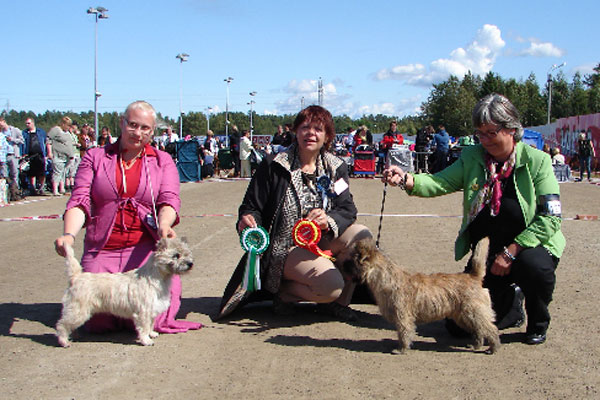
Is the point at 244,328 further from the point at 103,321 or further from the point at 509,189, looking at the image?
the point at 509,189

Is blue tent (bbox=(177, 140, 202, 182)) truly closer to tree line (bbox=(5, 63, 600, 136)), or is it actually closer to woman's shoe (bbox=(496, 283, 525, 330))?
woman's shoe (bbox=(496, 283, 525, 330))

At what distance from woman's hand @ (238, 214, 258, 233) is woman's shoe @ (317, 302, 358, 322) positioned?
0.94 metres

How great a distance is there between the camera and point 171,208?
425 centimetres

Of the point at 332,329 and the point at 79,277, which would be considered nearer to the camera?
the point at 79,277

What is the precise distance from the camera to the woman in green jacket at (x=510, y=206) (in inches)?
146

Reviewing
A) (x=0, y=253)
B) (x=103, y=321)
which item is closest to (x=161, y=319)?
(x=103, y=321)

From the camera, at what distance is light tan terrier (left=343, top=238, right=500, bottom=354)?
141 inches

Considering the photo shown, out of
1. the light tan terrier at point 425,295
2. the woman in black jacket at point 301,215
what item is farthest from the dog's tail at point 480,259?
the woman in black jacket at point 301,215

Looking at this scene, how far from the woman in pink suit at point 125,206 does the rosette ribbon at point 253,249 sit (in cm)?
50

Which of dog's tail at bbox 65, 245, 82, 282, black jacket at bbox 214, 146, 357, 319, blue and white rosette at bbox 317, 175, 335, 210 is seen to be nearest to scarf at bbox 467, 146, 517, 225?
black jacket at bbox 214, 146, 357, 319

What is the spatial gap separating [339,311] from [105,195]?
1.98m

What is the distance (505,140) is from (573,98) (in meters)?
66.6

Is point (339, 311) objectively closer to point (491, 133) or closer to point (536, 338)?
point (536, 338)

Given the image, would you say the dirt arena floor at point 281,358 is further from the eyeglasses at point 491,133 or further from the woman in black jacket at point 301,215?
the eyeglasses at point 491,133
